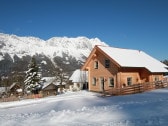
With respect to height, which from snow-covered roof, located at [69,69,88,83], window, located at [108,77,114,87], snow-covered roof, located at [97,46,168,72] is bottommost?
window, located at [108,77,114,87]

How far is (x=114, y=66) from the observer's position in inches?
1441

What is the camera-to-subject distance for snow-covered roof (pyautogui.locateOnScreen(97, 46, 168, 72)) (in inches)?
1460

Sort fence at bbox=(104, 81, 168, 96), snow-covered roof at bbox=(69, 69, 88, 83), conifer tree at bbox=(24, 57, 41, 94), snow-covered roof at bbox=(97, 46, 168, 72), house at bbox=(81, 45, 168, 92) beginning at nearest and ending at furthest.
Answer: fence at bbox=(104, 81, 168, 96) < house at bbox=(81, 45, 168, 92) < snow-covered roof at bbox=(97, 46, 168, 72) < conifer tree at bbox=(24, 57, 41, 94) < snow-covered roof at bbox=(69, 69, 88, 83)

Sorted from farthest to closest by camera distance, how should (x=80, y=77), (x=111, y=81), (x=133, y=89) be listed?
(x=80, y=77), (x=111, y=81), (x=133, y=89)

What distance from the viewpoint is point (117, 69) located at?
36125 millimetres

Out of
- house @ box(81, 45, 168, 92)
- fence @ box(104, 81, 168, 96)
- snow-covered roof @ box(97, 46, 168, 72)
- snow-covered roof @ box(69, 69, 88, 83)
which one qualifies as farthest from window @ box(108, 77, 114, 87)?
snow-covered roof @ box(69, 69, 88, 83)

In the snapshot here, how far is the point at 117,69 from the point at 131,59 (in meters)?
4.53

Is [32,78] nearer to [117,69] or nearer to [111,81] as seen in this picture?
[111,81]

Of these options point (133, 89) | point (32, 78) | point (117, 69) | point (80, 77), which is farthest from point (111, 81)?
point (80, 77)

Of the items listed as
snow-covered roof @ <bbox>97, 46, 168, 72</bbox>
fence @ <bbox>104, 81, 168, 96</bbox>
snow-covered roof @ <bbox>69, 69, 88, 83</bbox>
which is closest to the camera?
fence @ <bbox>104, 81, 168, 96</bbox>

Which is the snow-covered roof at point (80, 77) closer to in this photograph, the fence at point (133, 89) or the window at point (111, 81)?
the window at point (111, 81)

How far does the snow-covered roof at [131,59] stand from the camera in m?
37.1

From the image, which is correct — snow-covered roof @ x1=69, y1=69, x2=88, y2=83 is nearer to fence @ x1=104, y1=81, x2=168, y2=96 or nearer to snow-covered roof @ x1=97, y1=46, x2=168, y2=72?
snow-covered roof @ x1=97, y1=46, x2=168, y2=72

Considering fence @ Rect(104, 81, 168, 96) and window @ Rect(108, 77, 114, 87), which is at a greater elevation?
window @ Rect(108, 77, 114, 87)
